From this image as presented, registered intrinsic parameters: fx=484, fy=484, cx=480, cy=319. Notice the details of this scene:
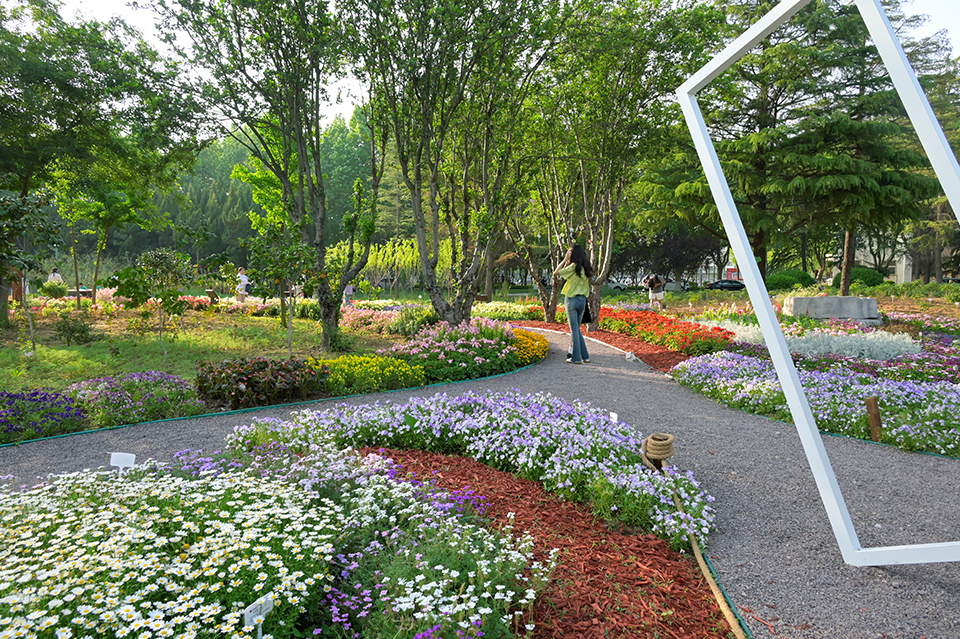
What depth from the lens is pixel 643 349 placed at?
10.1m

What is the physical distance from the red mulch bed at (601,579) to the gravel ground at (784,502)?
25cm

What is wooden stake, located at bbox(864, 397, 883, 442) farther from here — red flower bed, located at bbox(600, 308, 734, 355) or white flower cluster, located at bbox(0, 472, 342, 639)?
white flower cluster, located at bbox(0, 472, 342, 639)

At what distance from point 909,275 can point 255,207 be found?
53.7 metres

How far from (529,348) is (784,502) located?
574 cm

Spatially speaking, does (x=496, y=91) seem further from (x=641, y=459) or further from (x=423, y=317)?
(x=641, y=459)

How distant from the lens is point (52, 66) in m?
9.83

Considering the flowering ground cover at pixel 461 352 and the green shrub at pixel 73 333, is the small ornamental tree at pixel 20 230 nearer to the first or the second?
the green shrub at pixel 73 333

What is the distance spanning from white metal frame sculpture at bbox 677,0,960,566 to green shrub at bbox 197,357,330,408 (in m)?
5.31

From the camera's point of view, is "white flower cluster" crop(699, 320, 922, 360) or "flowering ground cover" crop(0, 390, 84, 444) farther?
"white flower cluster" crop(699, 320, 922, 360)

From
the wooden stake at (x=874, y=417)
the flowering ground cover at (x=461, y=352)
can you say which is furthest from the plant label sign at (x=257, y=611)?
the flowering ground cover at (x=461, y=352)

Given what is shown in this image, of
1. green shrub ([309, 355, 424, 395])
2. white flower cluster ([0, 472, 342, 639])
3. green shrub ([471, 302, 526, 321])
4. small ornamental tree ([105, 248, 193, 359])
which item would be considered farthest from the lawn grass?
green shrub ([471, 302, 526, 321])

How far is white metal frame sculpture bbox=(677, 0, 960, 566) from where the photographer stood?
1782mm

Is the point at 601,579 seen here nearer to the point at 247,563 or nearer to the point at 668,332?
the point at 247,563

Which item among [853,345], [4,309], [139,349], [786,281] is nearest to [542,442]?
[853,345]
